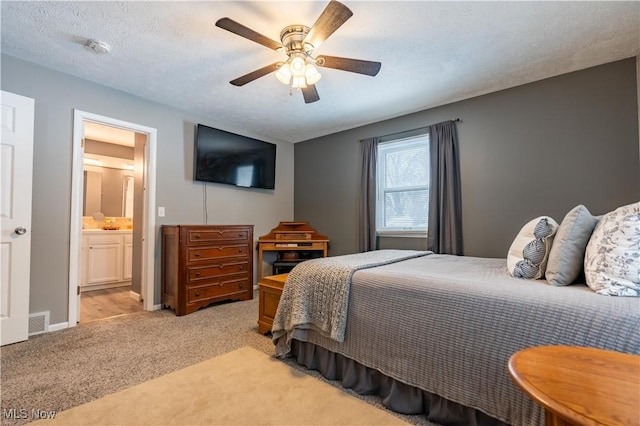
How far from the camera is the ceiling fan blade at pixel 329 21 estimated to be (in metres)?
1.58

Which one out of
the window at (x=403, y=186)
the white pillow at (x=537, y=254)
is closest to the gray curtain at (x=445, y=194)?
the window at (x=403, y=186)

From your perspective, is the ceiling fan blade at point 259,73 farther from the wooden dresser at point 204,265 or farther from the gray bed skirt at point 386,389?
the gray bed skirt at point 386,389

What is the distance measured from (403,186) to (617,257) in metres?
2.62

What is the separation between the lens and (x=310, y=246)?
14.1 ft

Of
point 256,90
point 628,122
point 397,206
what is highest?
point 256,90

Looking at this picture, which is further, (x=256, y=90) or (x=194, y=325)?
(x=256, y=90)

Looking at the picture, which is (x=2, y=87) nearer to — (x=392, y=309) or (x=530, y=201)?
(x=392, y=309)

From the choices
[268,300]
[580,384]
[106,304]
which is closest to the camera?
[580,384]

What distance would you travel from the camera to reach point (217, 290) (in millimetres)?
3506

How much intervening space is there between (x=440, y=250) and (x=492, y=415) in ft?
7.10

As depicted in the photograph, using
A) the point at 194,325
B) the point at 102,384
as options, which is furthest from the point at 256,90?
the point at 102,384

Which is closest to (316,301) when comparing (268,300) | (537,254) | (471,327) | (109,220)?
(268,300)

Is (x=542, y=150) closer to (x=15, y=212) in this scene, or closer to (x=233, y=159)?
(x=233, y=159)

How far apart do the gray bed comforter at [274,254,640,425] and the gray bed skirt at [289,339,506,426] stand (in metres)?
0.08
